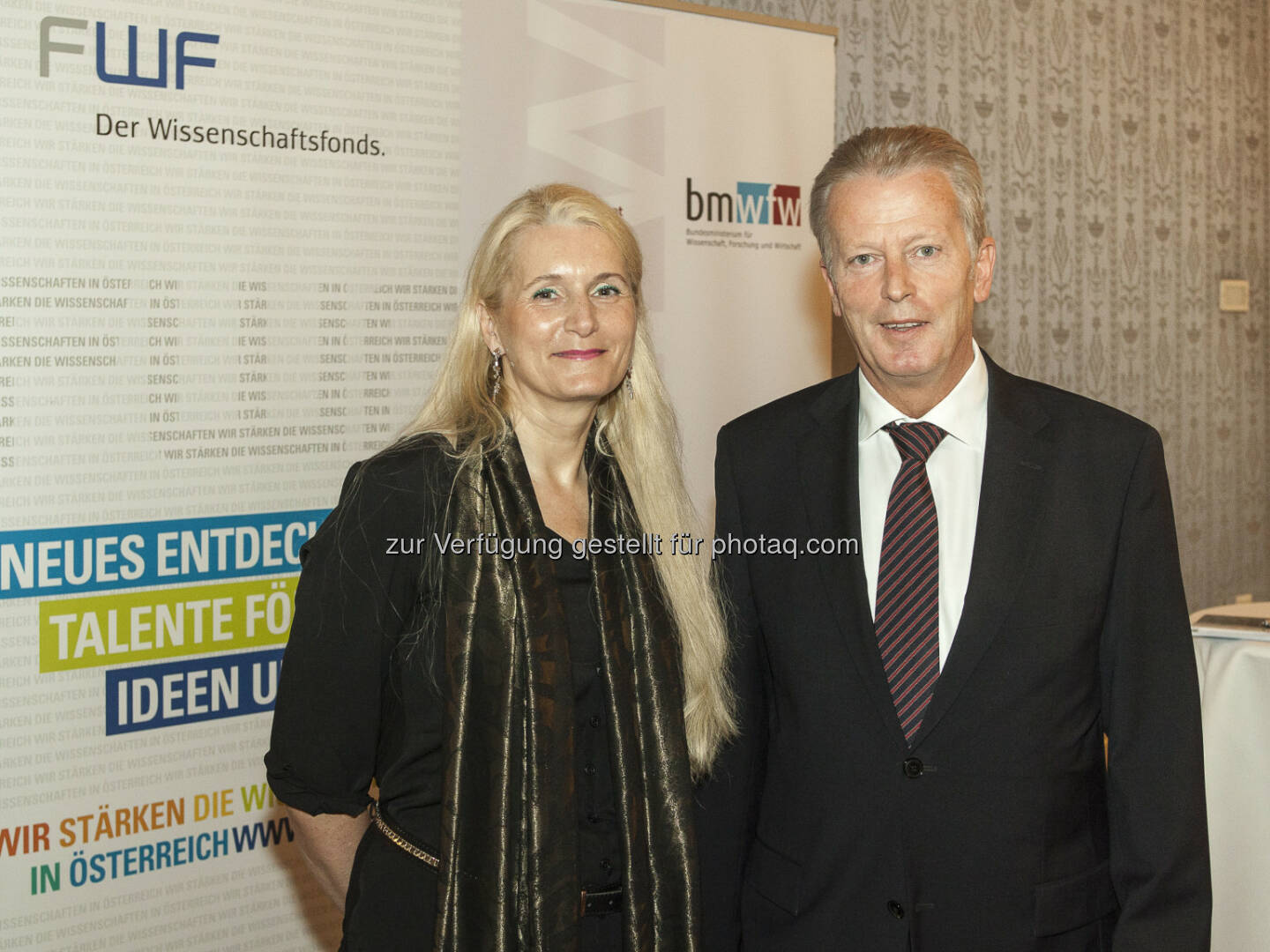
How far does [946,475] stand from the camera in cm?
175

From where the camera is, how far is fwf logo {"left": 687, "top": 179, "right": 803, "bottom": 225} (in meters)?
3.50

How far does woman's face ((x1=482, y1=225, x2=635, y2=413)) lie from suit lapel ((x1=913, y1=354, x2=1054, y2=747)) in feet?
1.90

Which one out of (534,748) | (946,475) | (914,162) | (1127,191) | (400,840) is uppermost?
(1127,191)

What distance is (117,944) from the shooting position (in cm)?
266

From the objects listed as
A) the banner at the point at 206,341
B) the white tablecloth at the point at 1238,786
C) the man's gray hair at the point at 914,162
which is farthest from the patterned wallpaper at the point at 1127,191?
the man's gray hair at the point at 914,162

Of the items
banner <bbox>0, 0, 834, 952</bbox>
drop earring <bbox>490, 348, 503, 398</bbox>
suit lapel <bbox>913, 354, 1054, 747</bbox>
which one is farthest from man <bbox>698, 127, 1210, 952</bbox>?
banner <bbox>0, 0, 834, 952</bbox>

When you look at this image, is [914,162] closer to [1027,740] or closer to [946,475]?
[946,475]

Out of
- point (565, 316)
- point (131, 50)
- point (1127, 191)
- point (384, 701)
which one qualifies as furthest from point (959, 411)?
point (1127, 191)

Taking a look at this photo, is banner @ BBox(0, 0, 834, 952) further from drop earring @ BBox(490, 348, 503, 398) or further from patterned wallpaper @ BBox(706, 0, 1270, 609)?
patterned wallpaper @ BBox(706, 0, 1270, 609)

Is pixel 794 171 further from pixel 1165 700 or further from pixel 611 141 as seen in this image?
pixel 1165 700

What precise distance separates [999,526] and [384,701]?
3.05 feet

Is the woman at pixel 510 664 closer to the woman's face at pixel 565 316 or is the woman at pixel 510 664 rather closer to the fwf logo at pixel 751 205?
the woman's face at pixel 565 316

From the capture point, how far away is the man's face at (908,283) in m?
1.72

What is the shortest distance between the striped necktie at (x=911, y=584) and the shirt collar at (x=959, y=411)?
0.06 ft
